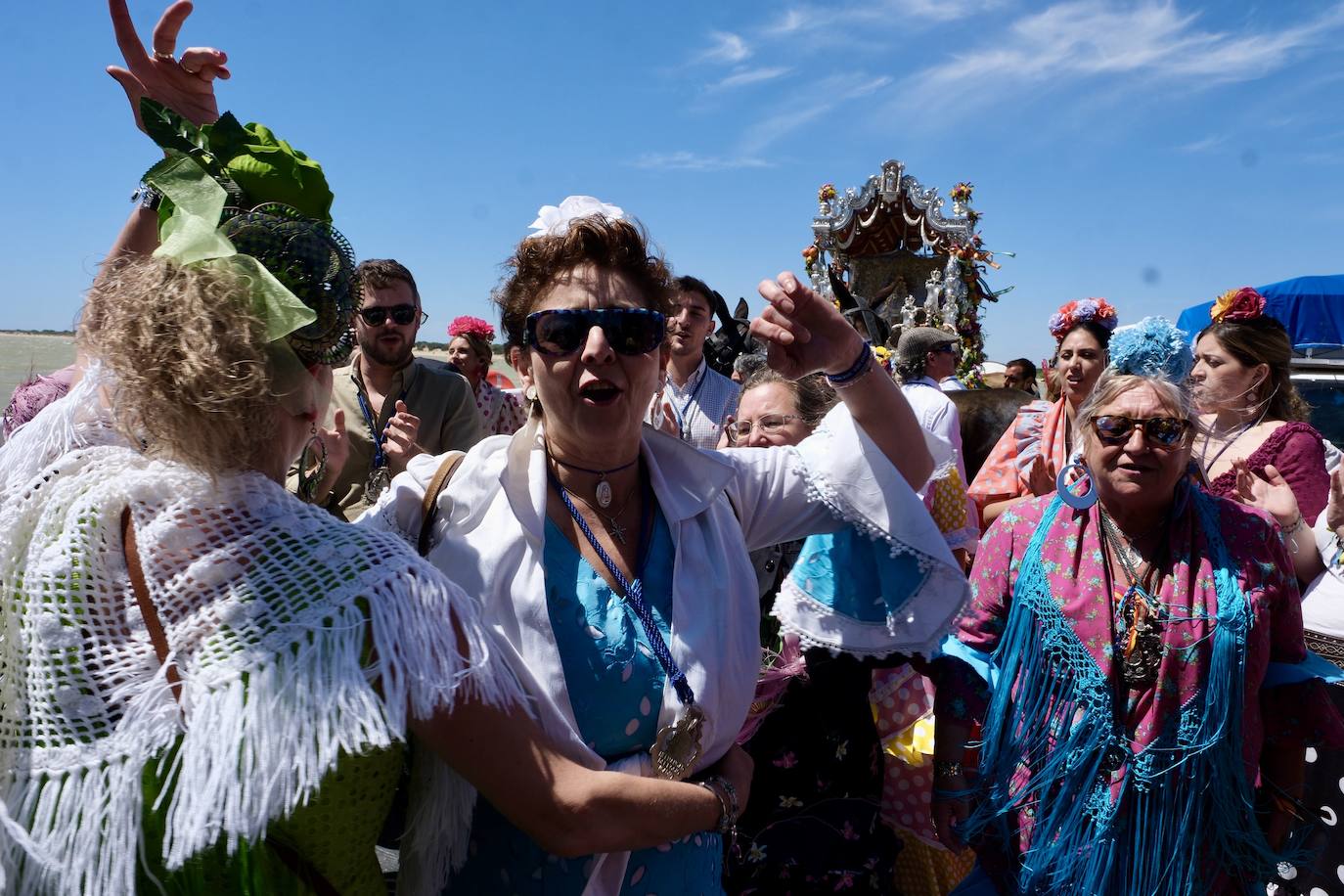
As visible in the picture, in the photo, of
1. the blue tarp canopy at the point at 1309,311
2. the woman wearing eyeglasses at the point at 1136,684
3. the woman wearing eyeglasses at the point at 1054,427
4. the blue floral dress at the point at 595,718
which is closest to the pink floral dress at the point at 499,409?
the woman wearing eyeglasses at the point at 1054,427

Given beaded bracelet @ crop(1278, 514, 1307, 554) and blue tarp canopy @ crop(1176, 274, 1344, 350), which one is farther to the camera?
blue tarp canopy @ crop(1176, 274, 1344, 350)

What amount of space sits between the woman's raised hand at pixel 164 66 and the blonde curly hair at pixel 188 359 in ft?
1.83

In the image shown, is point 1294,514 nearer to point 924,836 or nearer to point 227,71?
point 924,836

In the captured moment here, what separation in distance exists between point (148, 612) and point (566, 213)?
1063 mm

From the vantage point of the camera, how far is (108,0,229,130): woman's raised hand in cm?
158

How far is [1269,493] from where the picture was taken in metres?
3.04

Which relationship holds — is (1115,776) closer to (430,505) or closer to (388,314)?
(430,505)

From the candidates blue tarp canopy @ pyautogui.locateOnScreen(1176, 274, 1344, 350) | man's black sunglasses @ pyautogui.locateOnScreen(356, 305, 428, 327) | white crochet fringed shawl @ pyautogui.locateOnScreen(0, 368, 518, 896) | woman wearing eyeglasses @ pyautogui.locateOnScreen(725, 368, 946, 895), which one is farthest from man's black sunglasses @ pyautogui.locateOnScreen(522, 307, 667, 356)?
blue tarp canopy @ pyautogui.locateOnScreen(1176, 274, 1344, 350)

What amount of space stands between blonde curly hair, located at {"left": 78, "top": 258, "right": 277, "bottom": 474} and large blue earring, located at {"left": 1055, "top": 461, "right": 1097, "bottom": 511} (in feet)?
6.09

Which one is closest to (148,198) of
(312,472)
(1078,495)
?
(312,472)

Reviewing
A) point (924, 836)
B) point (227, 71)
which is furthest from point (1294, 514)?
point (227, 71)

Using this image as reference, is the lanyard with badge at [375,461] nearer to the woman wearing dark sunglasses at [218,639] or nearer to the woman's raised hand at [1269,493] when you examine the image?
the woman wearing dark sunglasses at [218,639]

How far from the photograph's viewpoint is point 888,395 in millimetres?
1837

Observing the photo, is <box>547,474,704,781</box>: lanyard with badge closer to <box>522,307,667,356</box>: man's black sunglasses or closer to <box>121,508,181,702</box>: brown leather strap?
<box>522,307,667,356</box>: man's black sunglasses
